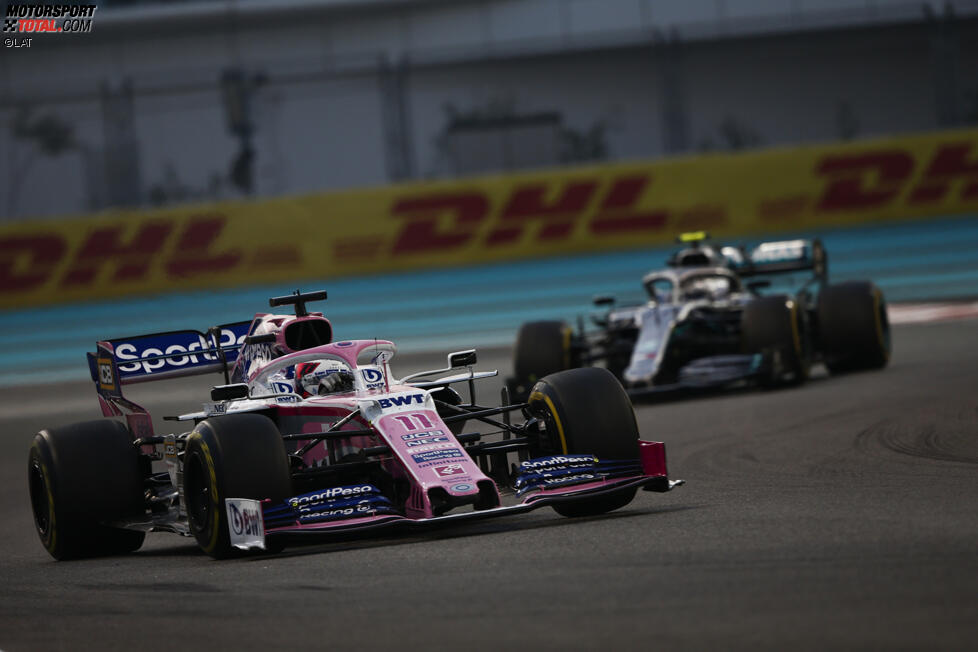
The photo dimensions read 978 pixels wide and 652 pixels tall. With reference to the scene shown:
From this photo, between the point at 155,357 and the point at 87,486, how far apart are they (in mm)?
1416

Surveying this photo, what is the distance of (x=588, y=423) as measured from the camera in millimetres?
8727

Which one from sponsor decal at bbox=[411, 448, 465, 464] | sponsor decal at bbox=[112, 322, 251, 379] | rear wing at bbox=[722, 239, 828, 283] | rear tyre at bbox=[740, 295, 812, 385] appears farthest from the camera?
rear wing at bbox=[722, 239, 828, 283]

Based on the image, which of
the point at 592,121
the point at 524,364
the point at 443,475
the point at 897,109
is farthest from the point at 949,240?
the point at 443,475

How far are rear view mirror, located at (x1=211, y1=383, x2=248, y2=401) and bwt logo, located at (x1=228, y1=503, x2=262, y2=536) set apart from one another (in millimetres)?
932

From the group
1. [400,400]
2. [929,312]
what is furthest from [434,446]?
[929,312]

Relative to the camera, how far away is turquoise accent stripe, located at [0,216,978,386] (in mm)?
25547

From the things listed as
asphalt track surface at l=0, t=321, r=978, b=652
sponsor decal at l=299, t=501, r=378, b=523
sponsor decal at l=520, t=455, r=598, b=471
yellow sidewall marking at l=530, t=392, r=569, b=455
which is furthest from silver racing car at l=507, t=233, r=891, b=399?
sponsor decal at l=299, t=501, r=378, b=523

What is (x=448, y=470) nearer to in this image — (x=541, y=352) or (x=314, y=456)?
(x=314, y=456)

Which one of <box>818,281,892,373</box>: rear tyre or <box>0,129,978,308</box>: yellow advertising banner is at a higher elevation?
<box>0,129,978,308</box>: yellow advertising banner

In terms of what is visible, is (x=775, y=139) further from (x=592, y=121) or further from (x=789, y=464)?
(x=789, y=464)

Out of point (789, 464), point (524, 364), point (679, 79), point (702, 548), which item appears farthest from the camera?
point (679, 79)

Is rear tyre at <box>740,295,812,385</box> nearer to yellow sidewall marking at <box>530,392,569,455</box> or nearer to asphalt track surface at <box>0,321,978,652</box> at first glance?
asphalt track surface at <box>0,321,978,652</box>

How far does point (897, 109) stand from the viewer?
2981cm

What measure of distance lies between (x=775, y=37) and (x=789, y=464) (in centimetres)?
2151
